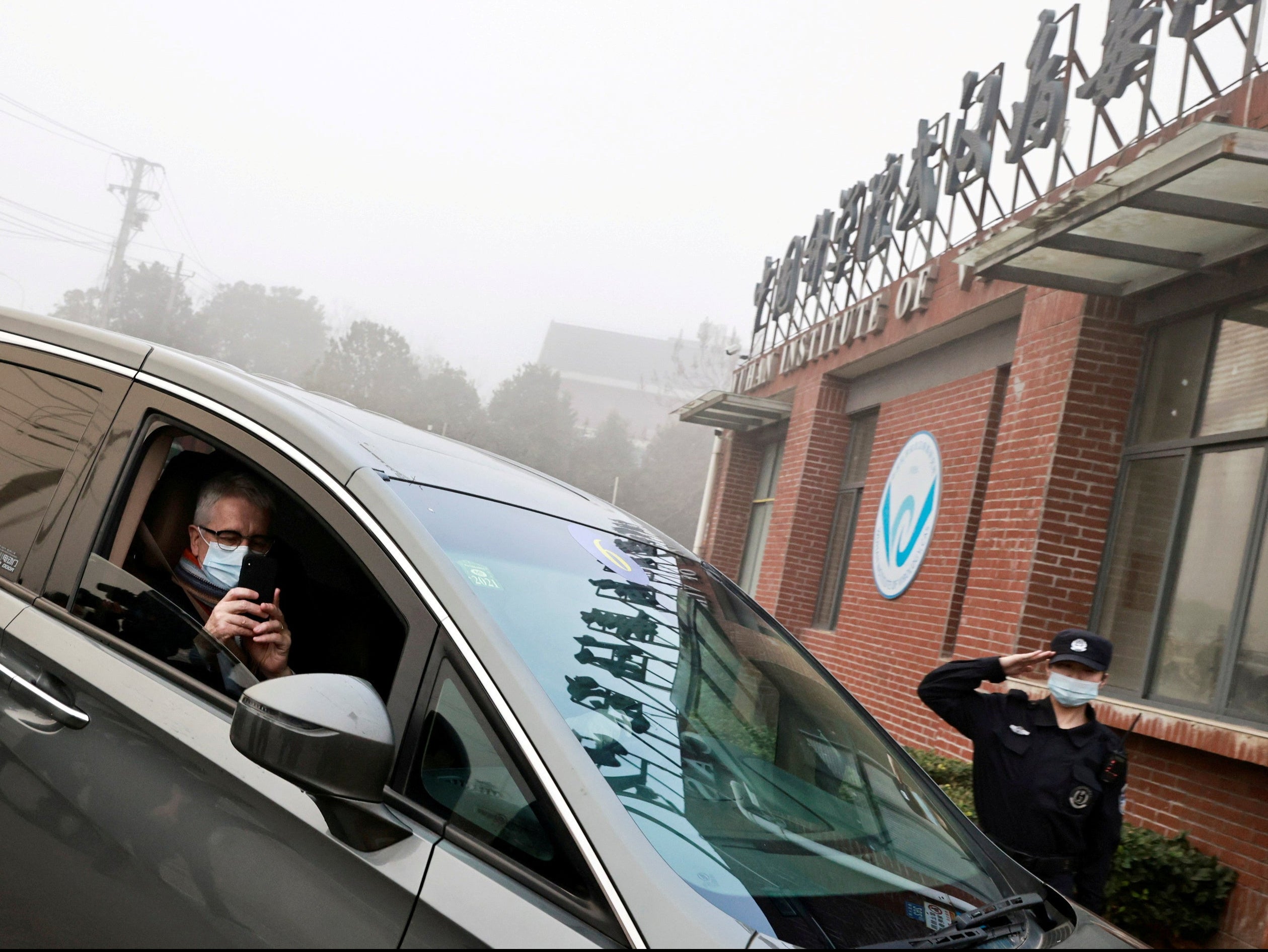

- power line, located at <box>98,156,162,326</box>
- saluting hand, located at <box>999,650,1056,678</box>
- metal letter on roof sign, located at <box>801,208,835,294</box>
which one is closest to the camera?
saluting hand, located at <box>999,650,1056,678</box>

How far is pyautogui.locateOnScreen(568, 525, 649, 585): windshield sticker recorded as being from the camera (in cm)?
237

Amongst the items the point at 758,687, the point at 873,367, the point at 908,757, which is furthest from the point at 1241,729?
the point at 873,367

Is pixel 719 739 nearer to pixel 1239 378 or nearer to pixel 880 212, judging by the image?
pixel 1239 378

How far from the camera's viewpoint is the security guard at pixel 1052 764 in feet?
12.6

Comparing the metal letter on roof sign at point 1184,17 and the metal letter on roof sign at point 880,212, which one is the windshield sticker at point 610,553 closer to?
the metal letter on roof sign at point 1184,17

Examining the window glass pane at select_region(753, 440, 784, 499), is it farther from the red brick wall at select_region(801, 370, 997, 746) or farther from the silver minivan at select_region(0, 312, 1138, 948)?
the silver minivan at select_region(0, 312, 1138, 948)

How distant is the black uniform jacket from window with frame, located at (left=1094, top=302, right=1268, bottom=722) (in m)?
2.44

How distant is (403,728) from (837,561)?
37.4 ft

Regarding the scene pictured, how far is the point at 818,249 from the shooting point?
14.5m

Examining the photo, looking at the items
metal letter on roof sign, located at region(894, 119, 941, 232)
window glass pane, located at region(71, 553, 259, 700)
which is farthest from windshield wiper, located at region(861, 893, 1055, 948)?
metal letter on roof sign, located at region(894, 119, 941, 232)

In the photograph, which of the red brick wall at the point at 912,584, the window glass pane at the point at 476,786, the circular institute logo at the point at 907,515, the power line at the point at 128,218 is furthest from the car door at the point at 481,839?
Result: the power line at the point at 128,218

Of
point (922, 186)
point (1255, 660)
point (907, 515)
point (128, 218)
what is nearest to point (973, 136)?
point (922, 186)

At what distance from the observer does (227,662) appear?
217cm

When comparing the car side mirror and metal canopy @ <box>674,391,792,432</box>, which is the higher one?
metal canopy @ <box>674,391,792,432</box>
